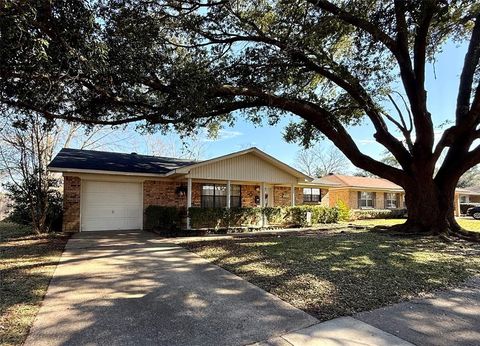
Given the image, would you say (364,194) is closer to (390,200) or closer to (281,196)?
(390,200)

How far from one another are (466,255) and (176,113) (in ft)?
28.2

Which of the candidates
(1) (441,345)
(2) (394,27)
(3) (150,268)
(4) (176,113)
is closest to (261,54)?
(4) (176,113)

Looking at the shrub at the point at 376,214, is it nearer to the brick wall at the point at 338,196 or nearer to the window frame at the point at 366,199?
the window frame at the point at 366,199

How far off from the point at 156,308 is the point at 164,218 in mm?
9118

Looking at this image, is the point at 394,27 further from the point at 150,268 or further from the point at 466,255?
the point at 150,268

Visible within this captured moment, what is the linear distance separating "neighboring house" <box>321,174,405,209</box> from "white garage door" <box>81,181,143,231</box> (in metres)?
15.2

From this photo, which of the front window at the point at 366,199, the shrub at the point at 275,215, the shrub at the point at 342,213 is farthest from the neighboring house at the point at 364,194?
the shrub at the point at 275,215

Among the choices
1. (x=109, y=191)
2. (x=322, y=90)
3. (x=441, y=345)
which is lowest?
(x=441, y=345)

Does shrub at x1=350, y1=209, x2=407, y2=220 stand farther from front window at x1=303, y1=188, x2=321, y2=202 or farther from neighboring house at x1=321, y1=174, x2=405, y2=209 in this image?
front window at x1=303, y1=188, x2=321, y2=202

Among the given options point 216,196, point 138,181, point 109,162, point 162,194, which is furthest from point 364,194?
point 109,162

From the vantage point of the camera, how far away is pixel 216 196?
17234mm

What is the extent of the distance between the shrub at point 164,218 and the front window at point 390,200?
2094cm

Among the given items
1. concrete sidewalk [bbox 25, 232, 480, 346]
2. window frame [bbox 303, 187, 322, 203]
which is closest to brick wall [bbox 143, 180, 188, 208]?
concrete sidewalk [bbox 25, 232, 480, 346]

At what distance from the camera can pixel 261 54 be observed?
35.8ft
